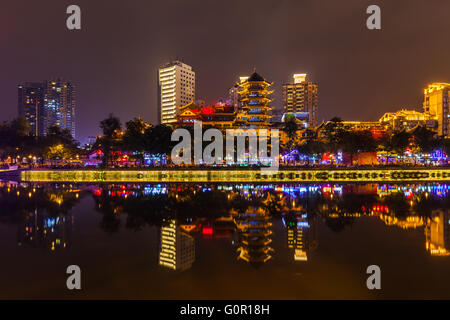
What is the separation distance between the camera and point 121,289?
9.41m

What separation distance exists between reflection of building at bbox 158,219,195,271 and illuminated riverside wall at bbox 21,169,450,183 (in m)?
25.5

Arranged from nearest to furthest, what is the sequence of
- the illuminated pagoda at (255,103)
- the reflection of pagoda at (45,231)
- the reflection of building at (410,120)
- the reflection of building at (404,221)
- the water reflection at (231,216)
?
the water reflection at (231,216), the reflection of pagoda at (45,231), the reflection of building at (404,221), the illuminated pagoda at (255,103), the reflection of building at (410,120)

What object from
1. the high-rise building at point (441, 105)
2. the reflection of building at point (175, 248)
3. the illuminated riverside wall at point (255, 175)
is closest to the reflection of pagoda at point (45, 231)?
the reflection of building at point (175, 248)

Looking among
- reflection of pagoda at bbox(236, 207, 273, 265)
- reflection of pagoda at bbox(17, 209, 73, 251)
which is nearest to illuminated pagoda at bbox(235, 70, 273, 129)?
reflection of pagoda at bbox(236, 207, 273, 265)

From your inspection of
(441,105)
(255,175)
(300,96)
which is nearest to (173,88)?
Answer: (300,96)

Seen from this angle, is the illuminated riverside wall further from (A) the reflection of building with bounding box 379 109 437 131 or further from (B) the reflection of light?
(A) the reflection of building with bounding box 379 109 437 131

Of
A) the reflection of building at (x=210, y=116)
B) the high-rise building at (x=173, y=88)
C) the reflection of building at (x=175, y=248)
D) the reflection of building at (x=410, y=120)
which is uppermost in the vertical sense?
the high-rise building at (x=173, y=88)

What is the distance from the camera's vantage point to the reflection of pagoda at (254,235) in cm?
1198

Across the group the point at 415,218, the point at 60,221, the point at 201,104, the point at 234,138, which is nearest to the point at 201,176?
the point at 234,138

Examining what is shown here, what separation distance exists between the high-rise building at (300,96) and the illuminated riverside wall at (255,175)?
137 meters

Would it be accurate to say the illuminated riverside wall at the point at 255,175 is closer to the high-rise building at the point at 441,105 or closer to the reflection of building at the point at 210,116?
the reflection of building at the point at 210,116

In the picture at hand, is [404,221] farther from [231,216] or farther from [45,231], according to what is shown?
[45,231]

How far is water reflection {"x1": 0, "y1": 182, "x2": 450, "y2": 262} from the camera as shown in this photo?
44.0 ft
